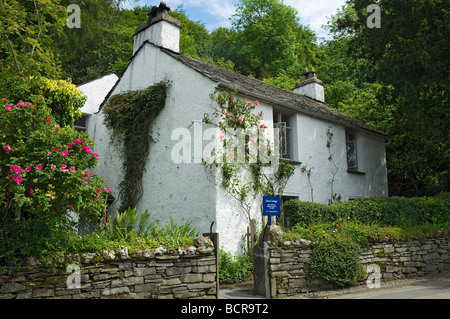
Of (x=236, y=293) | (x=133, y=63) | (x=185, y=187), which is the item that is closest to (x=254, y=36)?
(x=133, y=63)

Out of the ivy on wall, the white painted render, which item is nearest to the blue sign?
the ivy on wall

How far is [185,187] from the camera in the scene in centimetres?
1202

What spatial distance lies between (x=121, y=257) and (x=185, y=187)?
5.77 meters

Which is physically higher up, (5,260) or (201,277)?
(5,260)

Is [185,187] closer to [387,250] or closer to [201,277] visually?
[201,277]

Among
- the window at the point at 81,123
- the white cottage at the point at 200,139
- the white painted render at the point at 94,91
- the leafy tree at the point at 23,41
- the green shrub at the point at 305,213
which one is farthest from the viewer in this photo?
the white painted render at the point at 94,91

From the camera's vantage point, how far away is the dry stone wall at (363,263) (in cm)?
831

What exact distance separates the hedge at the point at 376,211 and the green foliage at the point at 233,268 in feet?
6.29

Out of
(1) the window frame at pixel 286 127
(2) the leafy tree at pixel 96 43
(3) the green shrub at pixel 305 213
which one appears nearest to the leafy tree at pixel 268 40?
(2) the leafy tree at pixel 96 43

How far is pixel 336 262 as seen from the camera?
900 cm

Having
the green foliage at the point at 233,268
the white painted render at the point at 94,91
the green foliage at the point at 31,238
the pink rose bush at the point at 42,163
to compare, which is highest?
the white painted render at the point at 94,91

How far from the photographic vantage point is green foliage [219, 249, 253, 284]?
1030 centimetres

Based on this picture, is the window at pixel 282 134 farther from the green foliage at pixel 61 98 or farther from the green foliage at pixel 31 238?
the green foliage at pixel 31 238

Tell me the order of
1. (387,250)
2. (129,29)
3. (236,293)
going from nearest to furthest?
(236,293)
(387,250)
(129,29)
